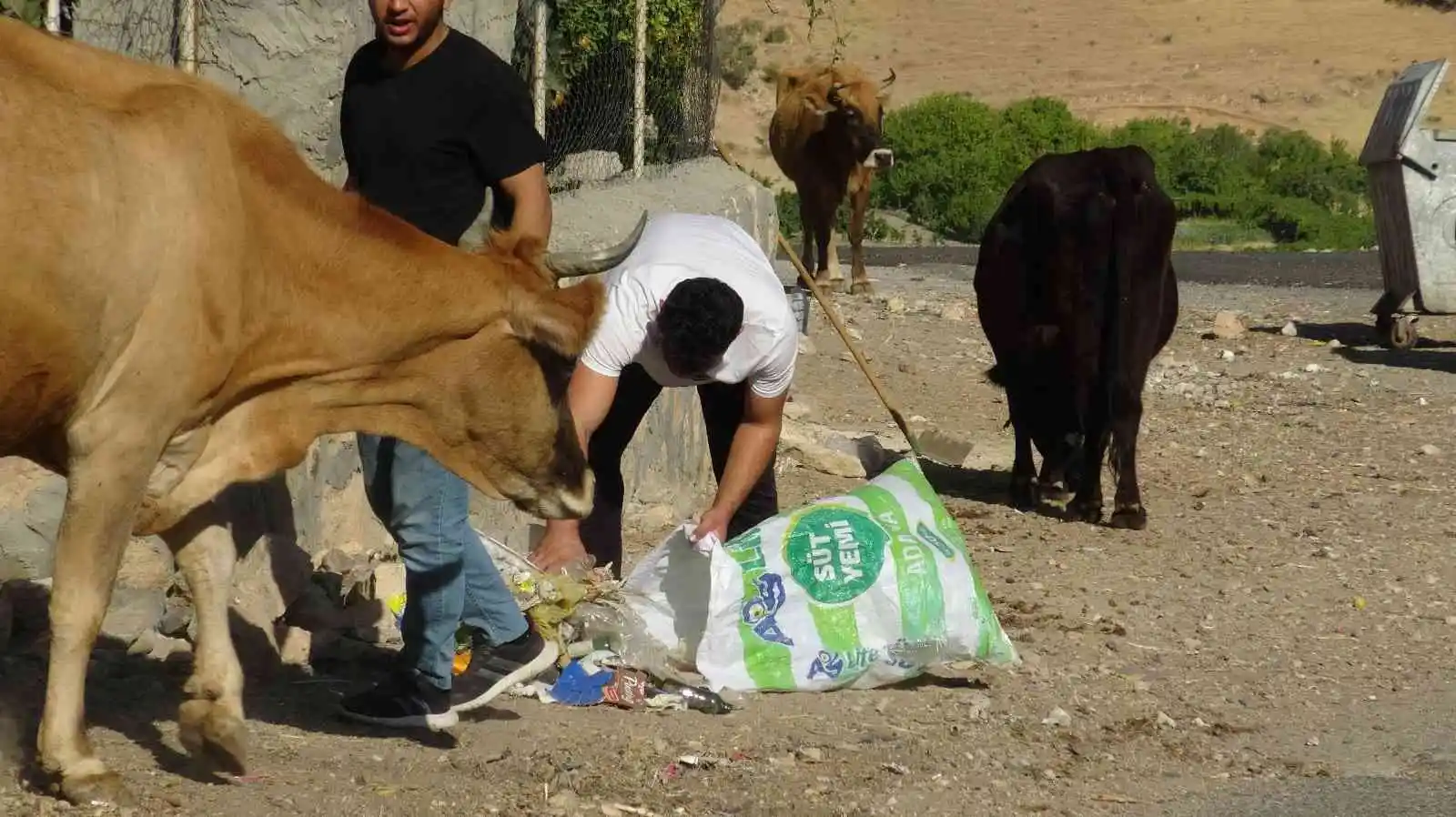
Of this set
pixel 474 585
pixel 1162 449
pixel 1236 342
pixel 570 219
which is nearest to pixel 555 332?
pixel 474 585

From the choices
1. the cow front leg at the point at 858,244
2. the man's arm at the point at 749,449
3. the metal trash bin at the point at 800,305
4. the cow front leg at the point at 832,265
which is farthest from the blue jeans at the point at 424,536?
the cow front leg at the point at 832,265

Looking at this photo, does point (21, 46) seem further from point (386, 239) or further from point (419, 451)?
point (419, 451)

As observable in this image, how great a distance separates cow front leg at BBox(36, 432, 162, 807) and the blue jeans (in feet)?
2.74

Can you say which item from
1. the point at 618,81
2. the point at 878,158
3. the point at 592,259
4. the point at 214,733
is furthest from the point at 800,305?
the point at 214,733

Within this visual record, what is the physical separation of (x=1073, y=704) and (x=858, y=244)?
40.9 ft

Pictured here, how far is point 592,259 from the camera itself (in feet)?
17.2

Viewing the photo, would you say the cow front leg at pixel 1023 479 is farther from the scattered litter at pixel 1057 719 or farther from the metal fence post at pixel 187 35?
the metal fence post at pixel 187 35

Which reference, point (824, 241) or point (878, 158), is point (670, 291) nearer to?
point (824, 241)

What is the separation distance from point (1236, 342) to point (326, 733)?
11.3 meters

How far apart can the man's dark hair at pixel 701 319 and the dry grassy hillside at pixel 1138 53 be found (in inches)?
1425

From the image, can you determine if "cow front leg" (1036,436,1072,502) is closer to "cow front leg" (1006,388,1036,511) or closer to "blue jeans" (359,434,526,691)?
"cow front leg" (1006,388,1036,511)

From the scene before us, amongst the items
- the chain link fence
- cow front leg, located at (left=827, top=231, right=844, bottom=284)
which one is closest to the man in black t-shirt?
the chain link fence

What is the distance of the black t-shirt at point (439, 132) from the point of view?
547 centimetres

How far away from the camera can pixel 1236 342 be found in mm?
15672
